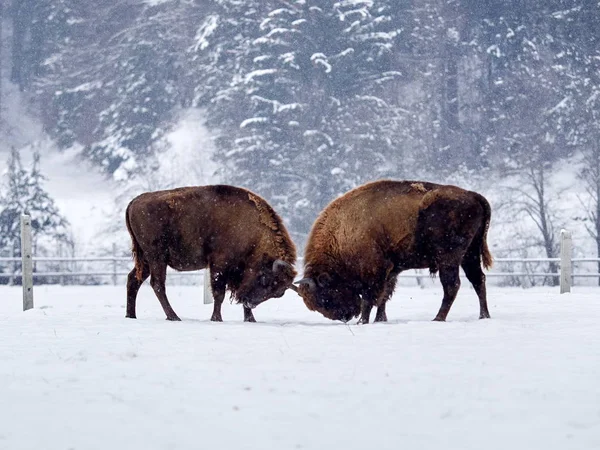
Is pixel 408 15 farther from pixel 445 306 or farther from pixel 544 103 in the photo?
pixel 445 306

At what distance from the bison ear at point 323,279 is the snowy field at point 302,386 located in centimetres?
124

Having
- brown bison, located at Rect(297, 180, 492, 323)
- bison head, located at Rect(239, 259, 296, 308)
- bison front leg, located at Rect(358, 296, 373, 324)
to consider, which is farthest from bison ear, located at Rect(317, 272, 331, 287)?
bison front leg, located at Rect(358, 296, 373, 324)

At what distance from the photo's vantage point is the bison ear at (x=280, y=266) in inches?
399

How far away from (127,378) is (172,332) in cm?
252

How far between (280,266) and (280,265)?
27mm

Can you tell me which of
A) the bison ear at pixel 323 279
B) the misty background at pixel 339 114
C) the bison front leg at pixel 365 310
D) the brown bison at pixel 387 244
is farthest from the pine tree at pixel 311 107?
the bison front leg at pixel 365 310

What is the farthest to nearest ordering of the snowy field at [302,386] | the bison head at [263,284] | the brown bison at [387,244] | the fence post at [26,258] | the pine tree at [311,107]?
the pine tree at [311,107] < the fence post at [26,258] < the bison head at [263,284] < the brown bison at [387,244] < the snowy field at [302,386]

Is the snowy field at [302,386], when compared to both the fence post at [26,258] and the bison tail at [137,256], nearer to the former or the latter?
the bison tail at [137,256]

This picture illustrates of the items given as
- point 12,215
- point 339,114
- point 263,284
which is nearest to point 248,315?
point 263,284

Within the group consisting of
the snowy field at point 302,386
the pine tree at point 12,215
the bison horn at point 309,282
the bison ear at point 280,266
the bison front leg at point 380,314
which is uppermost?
the pine tree at point 12,215

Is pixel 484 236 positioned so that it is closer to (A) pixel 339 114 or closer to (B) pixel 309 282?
(B) pixel 309 282

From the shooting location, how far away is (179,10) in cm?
4853

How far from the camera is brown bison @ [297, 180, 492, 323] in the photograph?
9.76 meters

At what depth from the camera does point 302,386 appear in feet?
18.6
